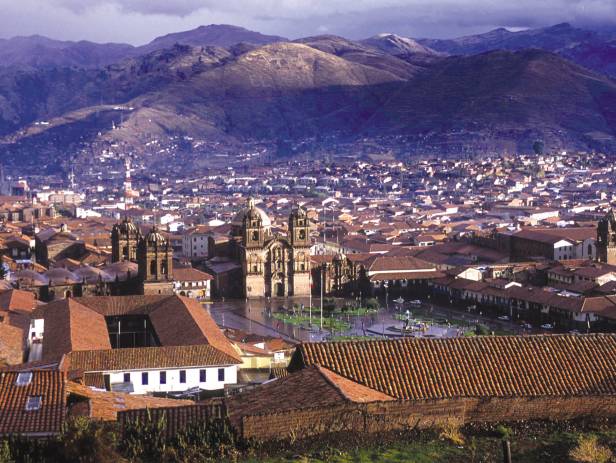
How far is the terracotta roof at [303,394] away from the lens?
15.3 metres

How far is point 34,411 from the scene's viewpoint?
1645 cm

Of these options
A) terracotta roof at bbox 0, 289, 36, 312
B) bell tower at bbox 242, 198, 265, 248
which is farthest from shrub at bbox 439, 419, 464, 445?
bell tower at bbox 242, 198, 265, 248

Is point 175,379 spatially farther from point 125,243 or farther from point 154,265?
point 125,243

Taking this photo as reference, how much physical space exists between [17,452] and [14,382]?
142 inches

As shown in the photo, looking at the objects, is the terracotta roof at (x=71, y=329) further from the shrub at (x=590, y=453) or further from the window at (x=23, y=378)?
the shrub at (x=590, y=453)

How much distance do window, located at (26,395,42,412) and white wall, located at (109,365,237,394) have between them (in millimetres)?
11003

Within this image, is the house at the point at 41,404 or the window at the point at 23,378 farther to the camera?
the window at the point at 23,378

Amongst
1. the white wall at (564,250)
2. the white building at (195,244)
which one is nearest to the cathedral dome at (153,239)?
the white wall at (564,250)

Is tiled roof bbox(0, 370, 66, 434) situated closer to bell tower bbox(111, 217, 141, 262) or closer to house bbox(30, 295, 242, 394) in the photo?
house bbox(30, 295, 242, 394)

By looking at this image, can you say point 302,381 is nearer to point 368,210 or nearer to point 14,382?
point 14,382

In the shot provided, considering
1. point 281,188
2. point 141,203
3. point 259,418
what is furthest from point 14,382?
point 281,188

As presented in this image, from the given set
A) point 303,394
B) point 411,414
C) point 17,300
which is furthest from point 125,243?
point 411,414

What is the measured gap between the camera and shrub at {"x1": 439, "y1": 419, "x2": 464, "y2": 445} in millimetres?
14719

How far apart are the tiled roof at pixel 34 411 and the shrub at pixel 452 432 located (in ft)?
17.3
